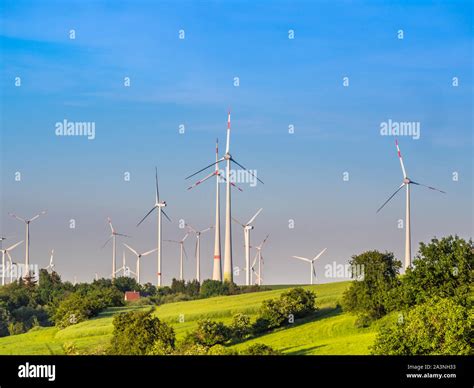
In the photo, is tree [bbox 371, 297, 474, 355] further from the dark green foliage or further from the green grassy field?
the dark green foliage

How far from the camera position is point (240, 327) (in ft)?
445

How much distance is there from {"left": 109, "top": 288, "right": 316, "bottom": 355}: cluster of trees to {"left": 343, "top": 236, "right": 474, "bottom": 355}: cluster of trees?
9867 mm

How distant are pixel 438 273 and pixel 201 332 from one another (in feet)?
90.1

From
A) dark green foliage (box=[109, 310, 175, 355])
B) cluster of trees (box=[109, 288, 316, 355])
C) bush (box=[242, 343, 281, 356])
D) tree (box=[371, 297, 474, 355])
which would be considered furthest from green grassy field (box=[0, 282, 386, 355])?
tree (box=[371, 297, 474, 355])

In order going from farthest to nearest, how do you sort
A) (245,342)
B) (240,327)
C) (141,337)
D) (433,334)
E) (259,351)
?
1. (240,327)
2. (245,342)
3. (141,337)
4. (259,351)
5. (433,334)

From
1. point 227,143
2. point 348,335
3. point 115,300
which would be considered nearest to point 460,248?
point 348,335

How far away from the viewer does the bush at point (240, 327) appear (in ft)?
440

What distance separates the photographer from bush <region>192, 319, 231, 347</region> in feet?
402

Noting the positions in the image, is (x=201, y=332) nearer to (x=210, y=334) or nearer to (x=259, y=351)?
(x=210, y=334)

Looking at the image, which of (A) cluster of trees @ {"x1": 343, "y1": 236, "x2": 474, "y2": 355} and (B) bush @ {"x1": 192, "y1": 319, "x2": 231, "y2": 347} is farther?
(B) bush @ {"x1": 192, "y1": 319, "x2": 231, "y2": 347}

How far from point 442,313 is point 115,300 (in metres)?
102

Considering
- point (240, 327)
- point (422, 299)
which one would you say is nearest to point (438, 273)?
point (422, 299)

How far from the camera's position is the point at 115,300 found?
190250 mm
